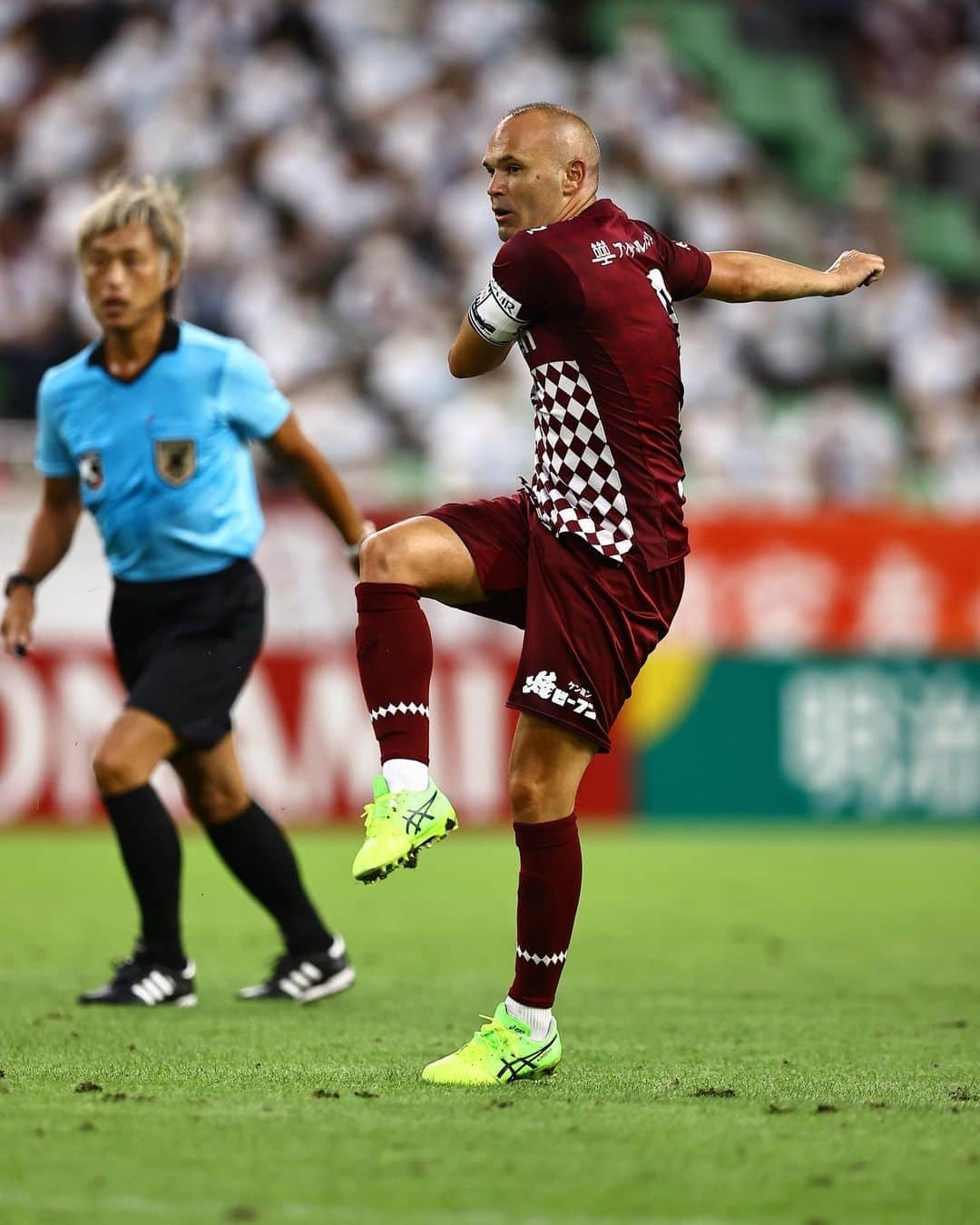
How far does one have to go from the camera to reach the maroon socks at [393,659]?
4.35 m

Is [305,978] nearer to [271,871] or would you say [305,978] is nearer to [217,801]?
[271,871]

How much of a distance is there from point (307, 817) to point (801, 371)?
213 inches

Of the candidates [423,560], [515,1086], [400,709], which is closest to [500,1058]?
[515,1086]

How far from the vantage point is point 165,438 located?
5895 millimetres

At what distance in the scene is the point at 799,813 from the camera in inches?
484

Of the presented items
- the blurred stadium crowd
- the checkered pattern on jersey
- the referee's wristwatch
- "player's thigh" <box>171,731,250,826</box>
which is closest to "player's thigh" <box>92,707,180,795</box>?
"player's thigh" <box>171,731,250,826</box>

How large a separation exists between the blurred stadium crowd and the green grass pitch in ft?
18.0

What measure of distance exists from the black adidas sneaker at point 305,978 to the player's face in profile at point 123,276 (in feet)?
6.46

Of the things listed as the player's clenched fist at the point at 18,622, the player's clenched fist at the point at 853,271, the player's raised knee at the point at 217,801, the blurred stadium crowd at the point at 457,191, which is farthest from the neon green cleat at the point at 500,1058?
the blurred stadium crowd at the point at 457,191

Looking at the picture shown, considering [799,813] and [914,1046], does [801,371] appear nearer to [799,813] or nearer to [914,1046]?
[799,813]

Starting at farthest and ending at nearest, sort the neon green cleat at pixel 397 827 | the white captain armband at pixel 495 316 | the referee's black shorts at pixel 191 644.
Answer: the referee's black shorts at pixel 191 644, the white captain armband at pixel 495 316, the neon green cleat at pixel 397 827

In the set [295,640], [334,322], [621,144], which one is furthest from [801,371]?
[295,640]

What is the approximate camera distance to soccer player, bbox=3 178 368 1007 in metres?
5.82

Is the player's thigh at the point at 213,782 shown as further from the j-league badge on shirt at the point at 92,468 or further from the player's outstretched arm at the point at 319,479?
the j-league badge on shirt at the point at 92,468
